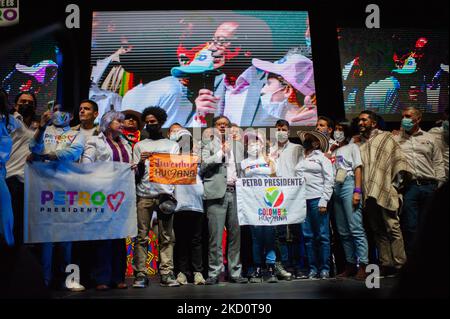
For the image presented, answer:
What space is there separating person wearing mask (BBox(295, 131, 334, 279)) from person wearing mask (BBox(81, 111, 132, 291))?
81.4 inches

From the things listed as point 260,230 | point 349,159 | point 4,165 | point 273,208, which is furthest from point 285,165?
point 4,165

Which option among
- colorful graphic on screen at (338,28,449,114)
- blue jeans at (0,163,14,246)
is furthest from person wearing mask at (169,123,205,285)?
colorful graphic on screen at (338,28,449,114)

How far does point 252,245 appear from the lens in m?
6.89

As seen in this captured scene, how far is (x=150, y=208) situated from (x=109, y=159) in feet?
2.16

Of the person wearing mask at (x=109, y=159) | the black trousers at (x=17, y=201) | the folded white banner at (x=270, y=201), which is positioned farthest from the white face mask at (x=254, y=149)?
the black trousers at (x=17, y=201)

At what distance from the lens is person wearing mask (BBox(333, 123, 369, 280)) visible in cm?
689

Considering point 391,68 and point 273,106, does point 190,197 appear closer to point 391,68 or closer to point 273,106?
point 273,106

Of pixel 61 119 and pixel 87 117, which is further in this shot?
pixel 87 117

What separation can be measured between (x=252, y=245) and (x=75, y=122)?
11.1 feet

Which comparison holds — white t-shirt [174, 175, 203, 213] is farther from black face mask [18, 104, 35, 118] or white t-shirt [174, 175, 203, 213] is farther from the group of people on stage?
black face mask [18, 104, 35, 118]

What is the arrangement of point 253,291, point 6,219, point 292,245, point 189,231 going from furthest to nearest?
point 292,245
point 189,231
point 253,291
point 6,219

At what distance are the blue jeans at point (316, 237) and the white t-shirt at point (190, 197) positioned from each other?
1315mm

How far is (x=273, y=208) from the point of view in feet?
22.5

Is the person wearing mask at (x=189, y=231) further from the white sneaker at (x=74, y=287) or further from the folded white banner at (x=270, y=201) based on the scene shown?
the white sneaker at (x=74, y=287)
